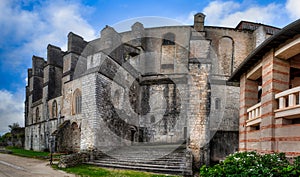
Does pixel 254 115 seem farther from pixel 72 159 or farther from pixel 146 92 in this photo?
pixel 146 92

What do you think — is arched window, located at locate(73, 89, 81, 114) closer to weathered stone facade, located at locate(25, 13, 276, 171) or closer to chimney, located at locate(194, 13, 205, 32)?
weathered stone facade, located at locate(25, 13, 276, 171)

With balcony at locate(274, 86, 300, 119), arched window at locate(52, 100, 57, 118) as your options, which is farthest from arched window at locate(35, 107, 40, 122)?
balcony at locate(274, 86, 300, 119)

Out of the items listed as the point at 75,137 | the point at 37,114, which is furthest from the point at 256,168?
the point at 37,114

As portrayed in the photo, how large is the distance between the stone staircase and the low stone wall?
497mm

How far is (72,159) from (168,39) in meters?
16.4

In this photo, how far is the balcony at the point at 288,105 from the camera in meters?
6.47

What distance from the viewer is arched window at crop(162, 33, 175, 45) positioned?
2617 cm

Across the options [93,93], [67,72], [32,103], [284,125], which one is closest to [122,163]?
[93,93]

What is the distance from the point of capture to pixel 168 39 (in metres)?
26.4

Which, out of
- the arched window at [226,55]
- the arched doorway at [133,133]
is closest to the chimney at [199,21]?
the arched window at [226,55]

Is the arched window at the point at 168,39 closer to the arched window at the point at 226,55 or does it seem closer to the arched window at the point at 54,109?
the arched window at the point at 226,55

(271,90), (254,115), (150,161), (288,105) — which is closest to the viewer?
(288,105)

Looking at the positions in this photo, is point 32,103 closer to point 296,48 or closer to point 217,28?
point 217,28

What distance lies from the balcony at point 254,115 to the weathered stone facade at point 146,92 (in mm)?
6406
